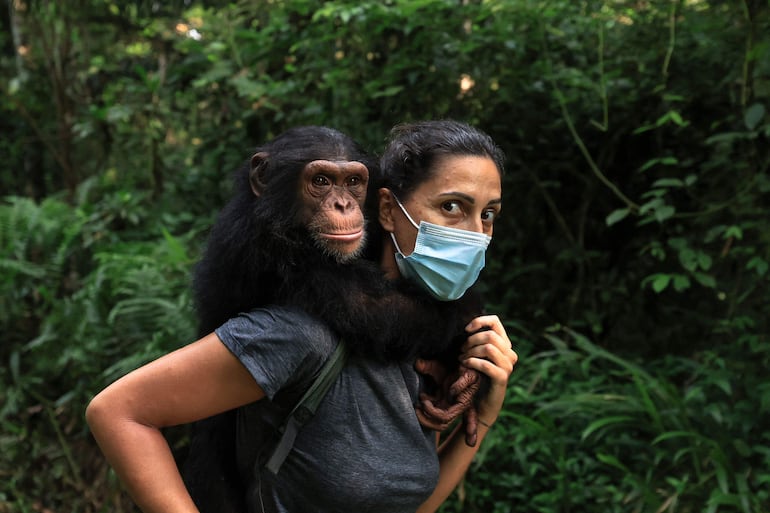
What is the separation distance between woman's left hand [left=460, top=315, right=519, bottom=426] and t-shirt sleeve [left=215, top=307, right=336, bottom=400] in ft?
1.26

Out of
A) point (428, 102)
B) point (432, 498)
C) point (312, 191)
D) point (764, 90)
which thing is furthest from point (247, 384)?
point (764, 90)

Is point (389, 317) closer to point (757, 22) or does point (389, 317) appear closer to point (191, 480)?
point (191, 480)

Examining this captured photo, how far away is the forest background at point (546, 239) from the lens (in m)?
3.41

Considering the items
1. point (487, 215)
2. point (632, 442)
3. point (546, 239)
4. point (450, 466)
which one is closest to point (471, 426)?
point (450, 466)

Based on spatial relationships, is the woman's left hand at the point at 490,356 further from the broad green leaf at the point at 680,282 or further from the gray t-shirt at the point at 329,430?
the broad green leaf at the point at 680,282

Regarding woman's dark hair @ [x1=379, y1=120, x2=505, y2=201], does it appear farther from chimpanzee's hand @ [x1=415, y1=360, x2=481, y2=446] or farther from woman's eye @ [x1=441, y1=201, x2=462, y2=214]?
chimpanzee's hand @ [x1=415, y1=360, x2=481, y2=446]

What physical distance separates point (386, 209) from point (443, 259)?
0.19 m

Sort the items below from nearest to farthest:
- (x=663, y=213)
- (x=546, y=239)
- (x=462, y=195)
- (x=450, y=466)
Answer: (x=462, y=195) → (x=450, y=466) → (x=663, y=213) → (x=546, y=239)

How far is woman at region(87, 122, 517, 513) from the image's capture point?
1.30 metres

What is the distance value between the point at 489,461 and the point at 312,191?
96.7 inches

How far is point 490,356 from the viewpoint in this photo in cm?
161

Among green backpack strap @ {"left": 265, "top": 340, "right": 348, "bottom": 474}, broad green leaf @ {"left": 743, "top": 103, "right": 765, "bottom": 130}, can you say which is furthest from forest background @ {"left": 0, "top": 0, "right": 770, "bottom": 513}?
green backpack strap @ {"left": 265, "top": 340, "right": 348, "bottom": 474}

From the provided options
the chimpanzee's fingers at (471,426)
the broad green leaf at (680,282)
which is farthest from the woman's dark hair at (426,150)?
the broad green leaf at (680,282)

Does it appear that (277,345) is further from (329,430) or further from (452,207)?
(452,207)
